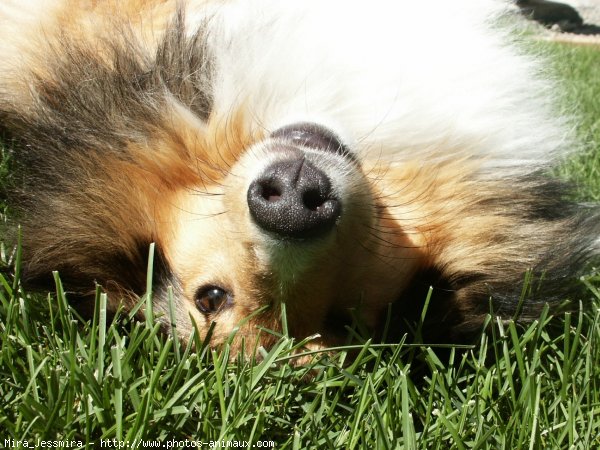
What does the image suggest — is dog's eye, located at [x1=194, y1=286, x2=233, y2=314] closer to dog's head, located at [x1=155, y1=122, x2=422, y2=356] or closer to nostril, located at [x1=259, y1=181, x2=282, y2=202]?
dog's head, located at [x1=155, y1=122, x2=422, y2=356]

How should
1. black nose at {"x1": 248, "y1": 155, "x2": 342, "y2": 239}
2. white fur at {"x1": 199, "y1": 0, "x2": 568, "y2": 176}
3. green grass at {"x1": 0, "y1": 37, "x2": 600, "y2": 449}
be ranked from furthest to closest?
white fur at {"x1": 199, "y1": 0, "x2": 568, "y2": 176}
black nose at {"x1": 248, "y1": 155, "x2": 342, "y2": 239}
green grass at {"x1": 0, "y1": 37, "x2": 600, "y2": 449}

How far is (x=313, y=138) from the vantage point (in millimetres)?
2467

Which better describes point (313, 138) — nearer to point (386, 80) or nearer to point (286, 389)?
point (386, 80)

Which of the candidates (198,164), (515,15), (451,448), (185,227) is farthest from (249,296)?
(515,15)

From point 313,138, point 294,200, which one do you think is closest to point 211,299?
point 294,200

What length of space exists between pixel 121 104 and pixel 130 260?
56 centimetres

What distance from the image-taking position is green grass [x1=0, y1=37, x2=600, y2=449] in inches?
75.6

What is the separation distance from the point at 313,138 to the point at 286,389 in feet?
2.84

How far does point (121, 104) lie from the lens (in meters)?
2.53

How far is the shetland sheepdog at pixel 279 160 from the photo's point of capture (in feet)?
7.80

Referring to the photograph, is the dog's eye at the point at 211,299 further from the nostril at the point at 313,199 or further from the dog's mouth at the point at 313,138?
the dog's mouth at the point at 313,138

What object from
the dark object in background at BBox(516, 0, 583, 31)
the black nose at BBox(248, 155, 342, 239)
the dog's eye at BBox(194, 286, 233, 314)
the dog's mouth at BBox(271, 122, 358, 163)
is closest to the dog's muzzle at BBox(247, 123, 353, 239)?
the black nose at BBox(248, 155, 342, 239)

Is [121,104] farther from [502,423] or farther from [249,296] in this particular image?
[502,423]

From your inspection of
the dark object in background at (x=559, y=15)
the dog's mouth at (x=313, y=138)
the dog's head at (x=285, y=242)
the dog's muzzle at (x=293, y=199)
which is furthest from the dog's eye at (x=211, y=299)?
the dark object in background at (x=559, y=15)
